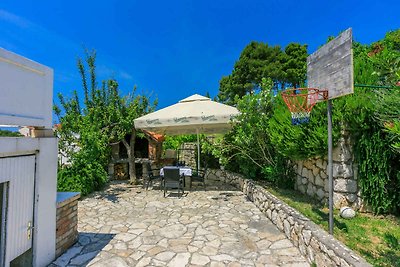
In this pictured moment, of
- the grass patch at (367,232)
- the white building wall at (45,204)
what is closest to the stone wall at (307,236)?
the grass patch at (367,232)

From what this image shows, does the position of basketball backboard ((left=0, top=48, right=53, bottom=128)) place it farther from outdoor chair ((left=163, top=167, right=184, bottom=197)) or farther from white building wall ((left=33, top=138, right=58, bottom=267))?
outdoor chair ((left=163, top=167, right=184, bottom=197))

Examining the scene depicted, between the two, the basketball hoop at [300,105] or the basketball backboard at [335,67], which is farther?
the basketball hoop at [300,105]

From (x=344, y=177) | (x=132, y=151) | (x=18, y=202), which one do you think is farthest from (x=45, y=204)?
(x=132, y=151)

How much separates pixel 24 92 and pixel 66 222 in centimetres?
261

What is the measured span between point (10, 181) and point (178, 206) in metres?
4.97

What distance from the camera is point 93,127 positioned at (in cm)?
855

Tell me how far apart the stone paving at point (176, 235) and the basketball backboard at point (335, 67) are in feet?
10.2

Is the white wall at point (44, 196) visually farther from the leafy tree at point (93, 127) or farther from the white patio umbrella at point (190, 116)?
the white patio umbrella at point (190, 116)

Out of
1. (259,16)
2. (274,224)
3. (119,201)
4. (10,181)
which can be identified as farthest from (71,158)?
(259,16)

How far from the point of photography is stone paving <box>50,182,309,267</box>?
4164mm

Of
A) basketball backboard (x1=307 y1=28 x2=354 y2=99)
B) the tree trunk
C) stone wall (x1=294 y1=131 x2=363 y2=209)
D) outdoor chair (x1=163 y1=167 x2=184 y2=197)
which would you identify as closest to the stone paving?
outdoor chair (x1=163 y1=167 x2=184 y2=197)

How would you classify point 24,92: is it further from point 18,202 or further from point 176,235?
point 176,235

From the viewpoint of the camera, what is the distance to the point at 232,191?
31.6 feet

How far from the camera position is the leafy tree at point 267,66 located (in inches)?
1036
